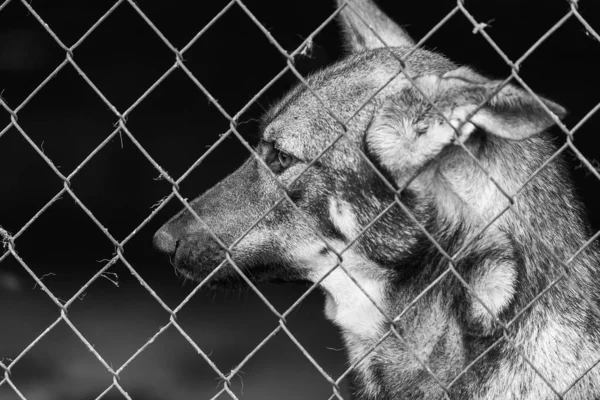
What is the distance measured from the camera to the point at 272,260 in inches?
122

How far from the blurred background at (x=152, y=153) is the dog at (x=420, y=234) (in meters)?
2.36

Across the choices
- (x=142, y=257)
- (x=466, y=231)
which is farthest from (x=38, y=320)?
(x=466, y=231)

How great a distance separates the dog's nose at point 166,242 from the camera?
3.08 metres

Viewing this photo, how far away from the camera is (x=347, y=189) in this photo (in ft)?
9.71

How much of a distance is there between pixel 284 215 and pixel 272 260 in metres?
0.21

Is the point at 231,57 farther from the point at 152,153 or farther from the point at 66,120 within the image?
the point at 66,120

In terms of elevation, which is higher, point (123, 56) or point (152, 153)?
point (123, 56)

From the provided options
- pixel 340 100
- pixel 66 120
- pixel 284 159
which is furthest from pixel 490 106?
pixel 66 120

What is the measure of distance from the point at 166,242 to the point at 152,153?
9.60ft

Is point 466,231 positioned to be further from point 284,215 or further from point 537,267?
point 284,215

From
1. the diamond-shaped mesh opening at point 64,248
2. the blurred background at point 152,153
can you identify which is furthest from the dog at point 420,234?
the diamond-shaped mesh opening at point 64,248

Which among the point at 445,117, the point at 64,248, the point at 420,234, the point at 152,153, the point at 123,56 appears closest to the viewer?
the point at 445,117

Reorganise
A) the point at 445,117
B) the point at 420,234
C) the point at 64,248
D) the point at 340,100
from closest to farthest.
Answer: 1. the point at 445,117
2. the point at 420,234
3. the point at 340,100
4. the point at 64,248

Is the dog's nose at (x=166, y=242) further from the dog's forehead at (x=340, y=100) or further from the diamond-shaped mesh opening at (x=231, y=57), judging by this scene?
the diamond-shaped mesh opening at (x=231, y=57)
